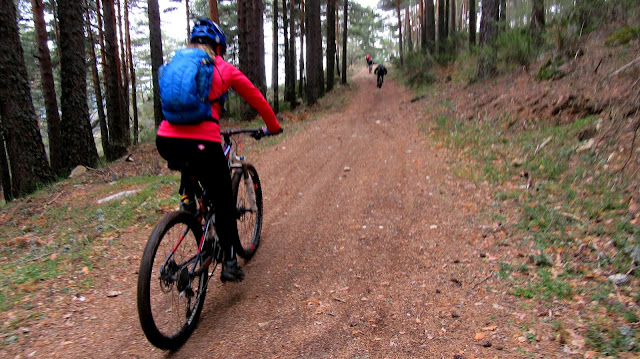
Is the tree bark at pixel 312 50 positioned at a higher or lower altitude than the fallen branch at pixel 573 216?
higher

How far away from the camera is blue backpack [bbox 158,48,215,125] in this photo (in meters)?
2.67

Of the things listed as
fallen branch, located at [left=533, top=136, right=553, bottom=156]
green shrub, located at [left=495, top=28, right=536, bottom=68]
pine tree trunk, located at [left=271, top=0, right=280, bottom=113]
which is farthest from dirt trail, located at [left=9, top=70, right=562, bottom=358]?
pine tree trunk, located at [left=271, top=0, right=280, bottom=113]

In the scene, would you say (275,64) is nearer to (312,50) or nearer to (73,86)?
(312,50)

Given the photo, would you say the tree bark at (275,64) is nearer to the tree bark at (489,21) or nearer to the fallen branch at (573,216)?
the tree bark at (489,21)

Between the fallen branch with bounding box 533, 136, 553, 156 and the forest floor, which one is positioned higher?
the fallen branch with bounding box 533, 136, 553, 156

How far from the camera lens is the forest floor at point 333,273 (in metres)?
2.84

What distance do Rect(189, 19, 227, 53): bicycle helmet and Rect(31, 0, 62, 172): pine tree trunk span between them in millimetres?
10028

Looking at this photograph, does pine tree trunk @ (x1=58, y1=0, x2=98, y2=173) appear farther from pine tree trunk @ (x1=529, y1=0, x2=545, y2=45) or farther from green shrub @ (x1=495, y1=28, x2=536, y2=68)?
pine tree trunk @ (x1=529, y1=0, x2=545, y2=45)

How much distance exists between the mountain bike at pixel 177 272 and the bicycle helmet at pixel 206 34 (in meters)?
0.83

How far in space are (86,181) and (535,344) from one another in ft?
28.4

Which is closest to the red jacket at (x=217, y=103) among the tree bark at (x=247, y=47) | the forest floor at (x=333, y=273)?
the forest floor at (x=333, y=273)

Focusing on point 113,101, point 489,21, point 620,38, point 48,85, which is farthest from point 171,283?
point 489,21

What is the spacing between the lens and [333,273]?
3.86 metres

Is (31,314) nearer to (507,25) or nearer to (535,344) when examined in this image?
(535,344)
